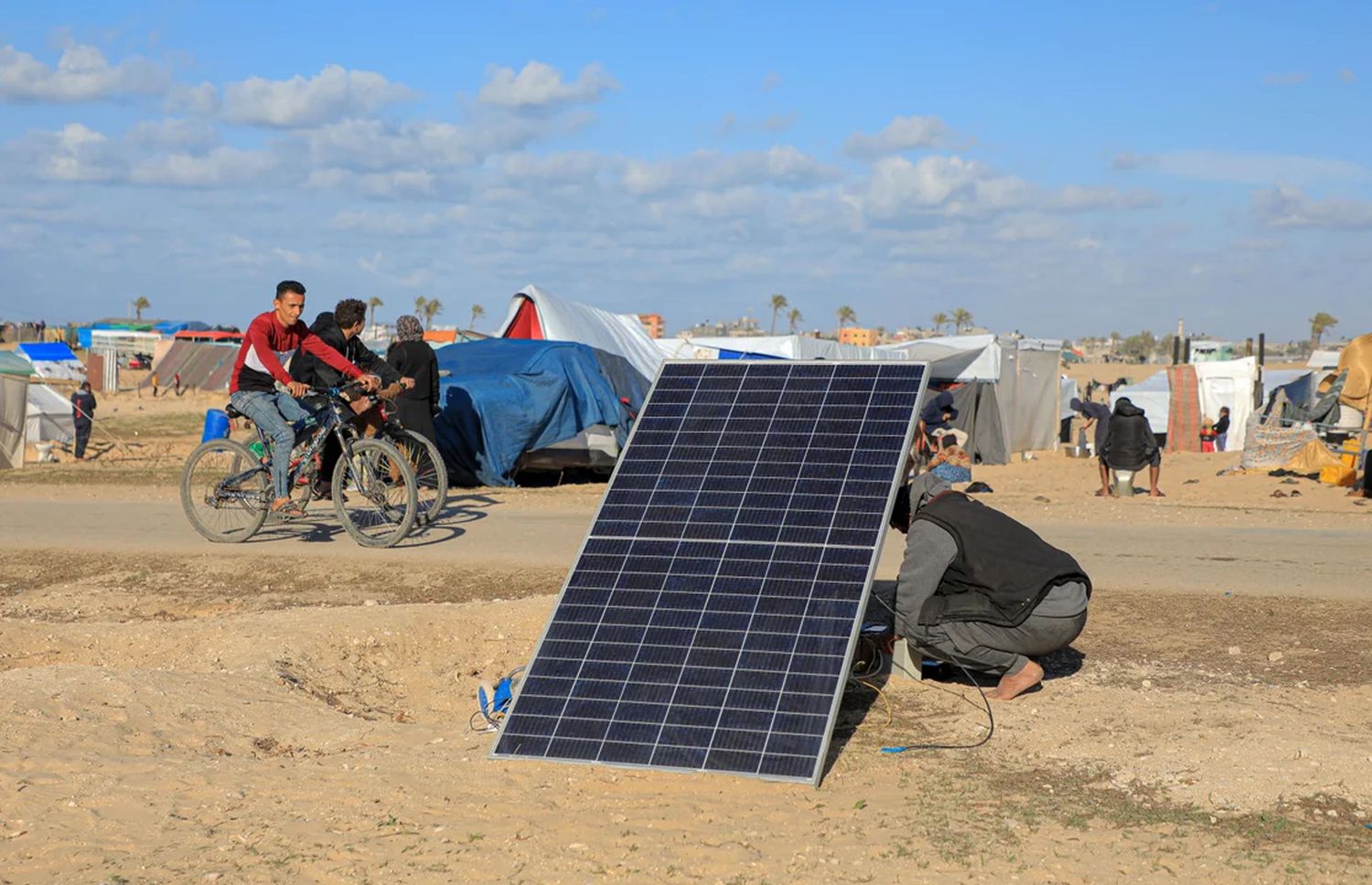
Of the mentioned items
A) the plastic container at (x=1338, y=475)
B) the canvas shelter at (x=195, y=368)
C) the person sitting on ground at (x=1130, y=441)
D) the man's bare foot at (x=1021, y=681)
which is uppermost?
the person sitting on ground at (x=1130, y=441)

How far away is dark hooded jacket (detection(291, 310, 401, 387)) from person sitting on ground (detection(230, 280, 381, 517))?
279 millimetres

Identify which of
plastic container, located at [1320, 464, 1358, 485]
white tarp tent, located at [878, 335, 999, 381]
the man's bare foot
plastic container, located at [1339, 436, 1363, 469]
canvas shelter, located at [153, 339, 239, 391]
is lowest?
canvas shelter, located at [153, 339, 239, 391]

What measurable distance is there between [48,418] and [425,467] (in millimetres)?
15492

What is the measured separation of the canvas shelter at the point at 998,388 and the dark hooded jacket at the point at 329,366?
1692cm

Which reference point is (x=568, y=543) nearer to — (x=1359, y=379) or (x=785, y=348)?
(x=1359, y=379)

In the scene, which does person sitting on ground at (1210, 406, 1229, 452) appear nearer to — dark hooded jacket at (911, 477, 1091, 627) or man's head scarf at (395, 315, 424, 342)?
man's head scarf at (395, 315, 424, 342)

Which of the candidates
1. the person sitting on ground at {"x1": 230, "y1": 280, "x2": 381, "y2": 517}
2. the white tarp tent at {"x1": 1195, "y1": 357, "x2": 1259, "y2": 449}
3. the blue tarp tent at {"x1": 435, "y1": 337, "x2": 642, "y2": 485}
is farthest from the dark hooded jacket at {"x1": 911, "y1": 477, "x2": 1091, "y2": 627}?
the white tarp tent at {"x1": 1195, "y1": 357, "x2": 1259, "y2": 449}

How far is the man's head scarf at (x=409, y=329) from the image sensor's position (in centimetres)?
1441

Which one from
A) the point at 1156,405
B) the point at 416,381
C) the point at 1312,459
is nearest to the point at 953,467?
the point at 416,381

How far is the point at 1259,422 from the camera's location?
2481 centimetres

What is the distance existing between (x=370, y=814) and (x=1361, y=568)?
8.64 m

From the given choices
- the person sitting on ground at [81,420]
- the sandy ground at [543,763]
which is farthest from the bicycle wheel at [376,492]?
the person sitting on ground at [81,420]

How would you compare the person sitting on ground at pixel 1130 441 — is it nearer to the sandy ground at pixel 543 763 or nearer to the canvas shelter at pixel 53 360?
the sandy ground at pixel 543 763

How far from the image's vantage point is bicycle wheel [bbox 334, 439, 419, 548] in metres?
10.9
